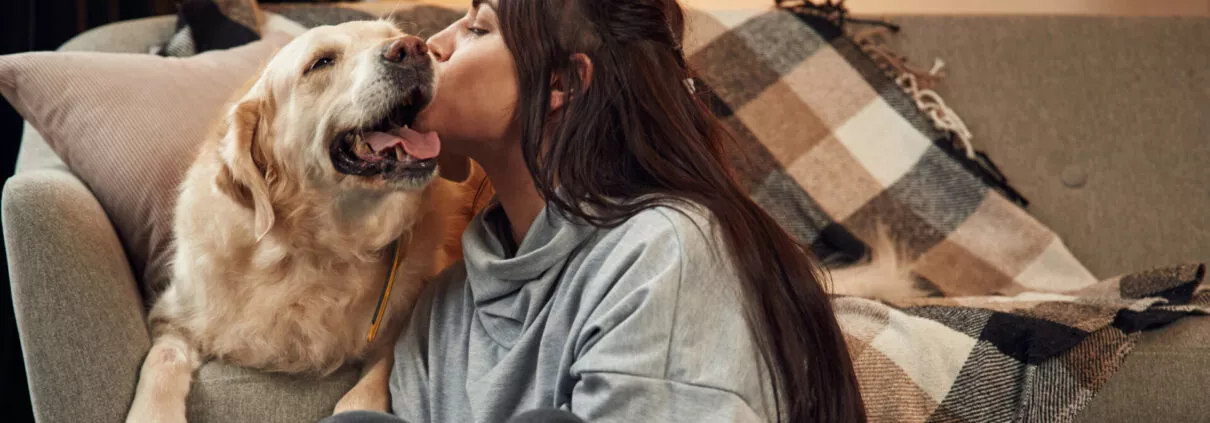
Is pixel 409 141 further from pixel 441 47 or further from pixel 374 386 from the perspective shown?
pixel 374 386

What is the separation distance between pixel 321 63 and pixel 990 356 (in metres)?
1.02

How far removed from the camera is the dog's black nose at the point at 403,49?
1.17 metres

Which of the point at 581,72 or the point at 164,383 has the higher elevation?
the point at 581,72

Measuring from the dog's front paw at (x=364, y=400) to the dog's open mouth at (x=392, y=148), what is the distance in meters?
0.28

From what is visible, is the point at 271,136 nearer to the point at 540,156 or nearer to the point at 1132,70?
the point at 540,156

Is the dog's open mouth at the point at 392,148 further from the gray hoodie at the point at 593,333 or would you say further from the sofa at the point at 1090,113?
the sofa at the point at 1090,113

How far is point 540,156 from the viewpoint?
117 cm

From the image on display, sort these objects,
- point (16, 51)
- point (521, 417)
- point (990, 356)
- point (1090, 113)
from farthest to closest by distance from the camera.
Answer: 1. point (1090, 113)
2. point (16, 51)
3. point (990, 356)
4. point (521, 417)

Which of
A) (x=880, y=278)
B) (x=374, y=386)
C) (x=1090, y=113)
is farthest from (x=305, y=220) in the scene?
(x=1090, y=113)

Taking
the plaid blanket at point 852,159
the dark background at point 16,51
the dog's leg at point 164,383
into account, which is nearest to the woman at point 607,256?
the dog's leg at point 164,383

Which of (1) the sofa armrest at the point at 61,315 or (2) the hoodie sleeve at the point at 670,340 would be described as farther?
(1) the sofa armrest at the point at 61,315

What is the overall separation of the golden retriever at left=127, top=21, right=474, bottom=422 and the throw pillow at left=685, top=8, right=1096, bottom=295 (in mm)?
944

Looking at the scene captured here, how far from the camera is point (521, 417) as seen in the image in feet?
3.21

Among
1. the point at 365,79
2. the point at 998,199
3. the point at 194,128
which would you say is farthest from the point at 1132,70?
the point at 194,128
